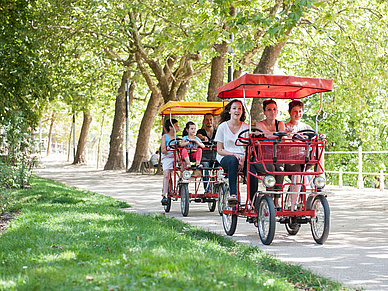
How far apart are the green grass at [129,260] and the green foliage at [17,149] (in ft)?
22.6

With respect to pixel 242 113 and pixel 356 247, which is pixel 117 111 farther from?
pixel 356 247

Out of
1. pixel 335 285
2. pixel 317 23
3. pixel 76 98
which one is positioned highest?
pixel 317 23

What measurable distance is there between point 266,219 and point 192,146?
14.9ft

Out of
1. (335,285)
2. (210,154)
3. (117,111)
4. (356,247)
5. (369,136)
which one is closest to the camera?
(335,285)

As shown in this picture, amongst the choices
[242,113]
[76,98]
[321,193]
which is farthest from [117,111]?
[321,193]

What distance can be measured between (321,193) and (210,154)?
4.65m

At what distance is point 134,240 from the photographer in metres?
7.05

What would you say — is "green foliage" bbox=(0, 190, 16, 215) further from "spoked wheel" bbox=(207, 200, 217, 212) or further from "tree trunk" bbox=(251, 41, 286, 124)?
"tree trunk" bbox=(251, 41, 286, 124)

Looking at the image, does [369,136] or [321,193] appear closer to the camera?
[321,193]

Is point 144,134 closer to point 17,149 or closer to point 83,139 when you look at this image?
point 83,139

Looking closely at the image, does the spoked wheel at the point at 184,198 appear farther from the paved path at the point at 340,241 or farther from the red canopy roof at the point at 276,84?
the red canopy roof at the point at 276,84

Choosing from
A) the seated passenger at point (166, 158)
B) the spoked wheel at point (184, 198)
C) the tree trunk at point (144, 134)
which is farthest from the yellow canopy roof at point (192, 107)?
the tree trunk at point (144, 134)

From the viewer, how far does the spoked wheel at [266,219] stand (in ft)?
25.7

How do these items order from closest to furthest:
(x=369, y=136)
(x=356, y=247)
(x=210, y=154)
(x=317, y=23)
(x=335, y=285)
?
(x=335, y=285) → (x=356, y=247) → (x=210, y=154) → (x=317, y=23) → (x=369, y=136)
